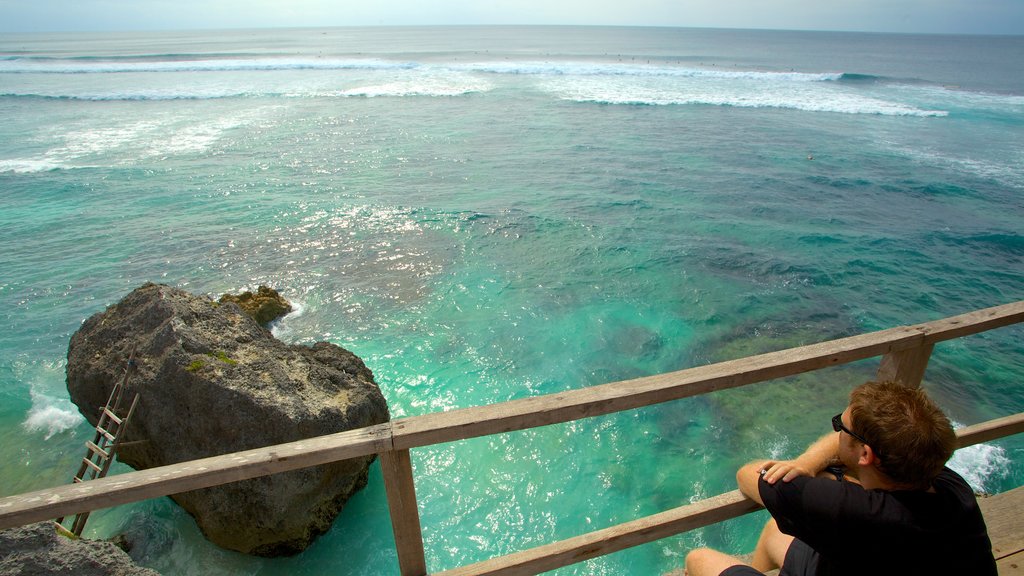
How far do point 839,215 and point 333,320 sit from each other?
43.3ft

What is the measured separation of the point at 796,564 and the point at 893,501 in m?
0.63

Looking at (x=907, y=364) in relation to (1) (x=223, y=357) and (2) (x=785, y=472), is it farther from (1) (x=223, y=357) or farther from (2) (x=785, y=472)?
(1) (x=223, y=357)

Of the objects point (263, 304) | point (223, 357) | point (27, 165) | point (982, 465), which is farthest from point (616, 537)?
point (27, 165)

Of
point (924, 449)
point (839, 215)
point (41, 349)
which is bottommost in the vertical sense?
point (41, 349)

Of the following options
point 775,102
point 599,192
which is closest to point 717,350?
point 599,192

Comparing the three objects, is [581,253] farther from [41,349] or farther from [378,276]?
[41,349]

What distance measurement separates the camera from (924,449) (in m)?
1.93

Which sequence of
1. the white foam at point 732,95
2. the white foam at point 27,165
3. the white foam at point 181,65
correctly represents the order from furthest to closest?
the white foam at point 181,65, the white foam at point 732,95, the white foam at point 27,165

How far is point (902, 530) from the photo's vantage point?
6.38 ft

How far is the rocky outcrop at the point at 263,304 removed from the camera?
29.6ft

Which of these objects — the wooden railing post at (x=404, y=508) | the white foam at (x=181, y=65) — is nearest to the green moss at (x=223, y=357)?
the wooden railing post at (x=404, y=508)

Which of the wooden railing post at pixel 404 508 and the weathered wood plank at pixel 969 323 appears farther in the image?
the weathered wood plank at pixel 969 323

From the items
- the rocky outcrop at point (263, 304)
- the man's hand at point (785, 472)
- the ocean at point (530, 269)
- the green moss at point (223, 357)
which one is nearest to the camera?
the man's hand at point (785, 472)

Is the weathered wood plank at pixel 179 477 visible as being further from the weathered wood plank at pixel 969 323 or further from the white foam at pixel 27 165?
the white foam at pixel 27 165
